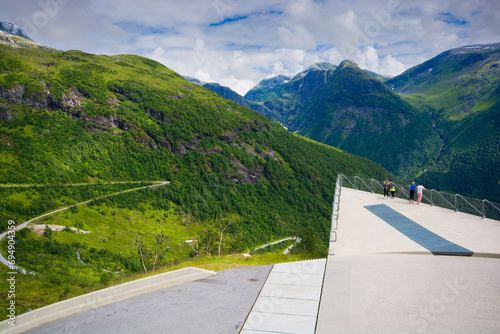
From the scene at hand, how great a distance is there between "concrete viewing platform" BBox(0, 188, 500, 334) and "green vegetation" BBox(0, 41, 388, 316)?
3963 centimetres

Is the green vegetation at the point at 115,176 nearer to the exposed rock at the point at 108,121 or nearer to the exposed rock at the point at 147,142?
the exposed rock at the point at 108,121

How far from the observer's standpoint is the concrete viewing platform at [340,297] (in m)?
10.6

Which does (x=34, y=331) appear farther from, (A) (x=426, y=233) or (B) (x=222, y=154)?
(B) (x=222, y=154)

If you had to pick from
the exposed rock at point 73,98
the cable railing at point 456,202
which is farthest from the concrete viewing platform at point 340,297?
the exposed rock at point 73,98

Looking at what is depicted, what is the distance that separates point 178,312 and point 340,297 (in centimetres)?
689

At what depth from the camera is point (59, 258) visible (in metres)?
78.5

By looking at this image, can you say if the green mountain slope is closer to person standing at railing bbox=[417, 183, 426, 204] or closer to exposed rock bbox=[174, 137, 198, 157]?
exposed rock bbox=[174, 137, 198, 157]

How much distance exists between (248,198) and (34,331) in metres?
169

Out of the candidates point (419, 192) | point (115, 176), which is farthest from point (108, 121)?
point (419, 192)

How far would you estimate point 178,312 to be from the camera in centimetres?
1213

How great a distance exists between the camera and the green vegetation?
88562 millimetres

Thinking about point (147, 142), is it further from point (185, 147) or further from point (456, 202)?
point (456, 202)

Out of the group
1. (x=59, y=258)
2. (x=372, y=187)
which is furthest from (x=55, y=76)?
(x=372, y=187)

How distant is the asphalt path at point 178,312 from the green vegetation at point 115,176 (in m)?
39.8
